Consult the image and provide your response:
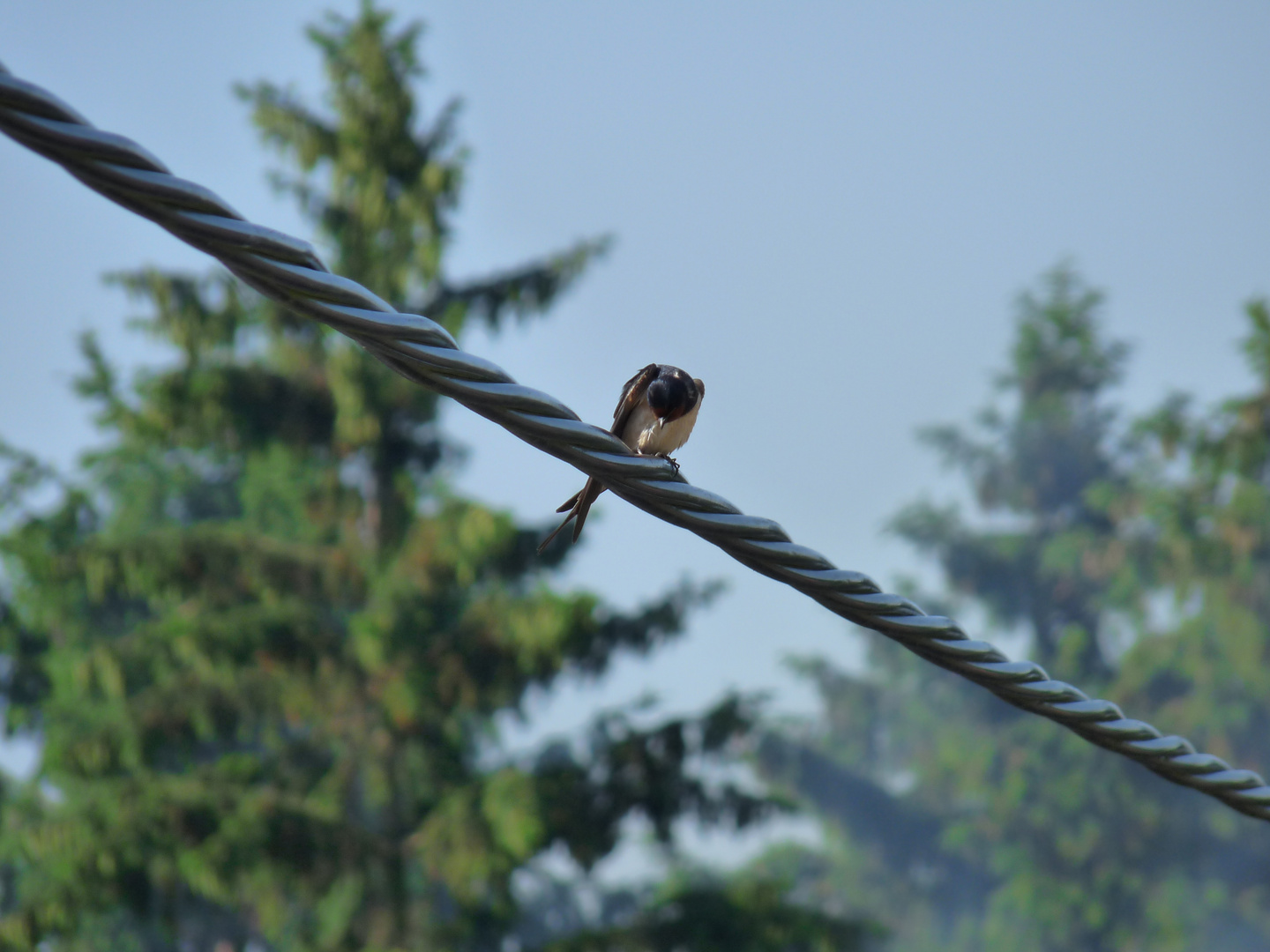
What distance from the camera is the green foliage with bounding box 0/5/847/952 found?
12195mm

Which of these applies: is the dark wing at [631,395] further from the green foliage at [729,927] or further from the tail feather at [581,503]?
the green foliage at [729,927]

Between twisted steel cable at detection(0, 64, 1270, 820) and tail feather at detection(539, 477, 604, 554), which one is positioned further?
tail feather at detection(539, 477, 604, 554)

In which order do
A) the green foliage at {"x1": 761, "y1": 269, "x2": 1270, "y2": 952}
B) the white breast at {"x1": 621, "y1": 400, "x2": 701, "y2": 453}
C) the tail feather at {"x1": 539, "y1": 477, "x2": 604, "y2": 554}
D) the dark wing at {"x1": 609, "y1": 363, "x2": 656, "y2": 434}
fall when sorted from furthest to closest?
1. the green foliage at {"x1": 761, "y1": 269, "x2": 1270, "y2": 952}
2. the dark wing at {"x1": 609, "y1": 363, "x2": 656, "y2": 434}
3. the white breast at {"x1": 621, "y1": 400, "x2": 701, "y2": 453}
4. the tail feather at {"x1": 539, "y1": 477, "x2": 604, "y2": 554}

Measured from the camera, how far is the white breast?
4137 mm

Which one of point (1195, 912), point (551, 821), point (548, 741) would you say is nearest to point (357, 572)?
point (551, 821)

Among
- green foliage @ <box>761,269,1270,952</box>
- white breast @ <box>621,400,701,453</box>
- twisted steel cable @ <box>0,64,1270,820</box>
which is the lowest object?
twisted steel cable @ <box>0,64,1270,820</box>

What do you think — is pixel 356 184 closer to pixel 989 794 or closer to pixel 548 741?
pixel 548 741

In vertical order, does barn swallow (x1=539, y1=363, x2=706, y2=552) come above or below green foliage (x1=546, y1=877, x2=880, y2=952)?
above

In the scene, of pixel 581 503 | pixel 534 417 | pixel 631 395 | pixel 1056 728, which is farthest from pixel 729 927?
pixel 1056 728

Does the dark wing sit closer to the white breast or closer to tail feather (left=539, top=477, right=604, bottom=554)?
the white breast

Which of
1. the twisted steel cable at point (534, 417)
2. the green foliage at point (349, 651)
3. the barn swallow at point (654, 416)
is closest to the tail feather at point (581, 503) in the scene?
the barn swallow at point (654, 416)

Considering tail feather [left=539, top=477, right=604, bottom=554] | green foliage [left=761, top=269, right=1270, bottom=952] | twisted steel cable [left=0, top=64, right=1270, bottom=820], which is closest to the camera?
twisted steel cable [left=0, top=64, right=1270, bottom=820]

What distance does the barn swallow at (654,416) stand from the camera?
140 inches

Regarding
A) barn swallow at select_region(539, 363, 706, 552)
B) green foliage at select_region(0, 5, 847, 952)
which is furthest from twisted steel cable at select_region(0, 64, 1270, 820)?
green foliage at select_region(0, 5, 847, 952)
